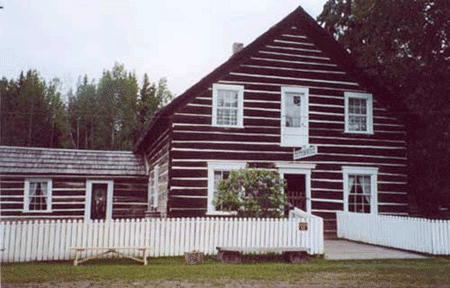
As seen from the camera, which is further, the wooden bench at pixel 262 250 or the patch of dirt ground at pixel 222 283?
the wooden bench at pixel 262 250

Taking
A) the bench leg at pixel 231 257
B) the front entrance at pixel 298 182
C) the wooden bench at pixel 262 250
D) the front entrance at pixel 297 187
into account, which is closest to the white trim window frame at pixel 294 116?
the front entrance at pixel 298 182

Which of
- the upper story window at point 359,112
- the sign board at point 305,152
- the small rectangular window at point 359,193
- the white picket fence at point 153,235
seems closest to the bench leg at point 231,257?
the white picket fence at point 153,235

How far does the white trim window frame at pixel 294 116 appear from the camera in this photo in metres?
19.4

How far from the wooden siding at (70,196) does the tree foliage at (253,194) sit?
9.52m

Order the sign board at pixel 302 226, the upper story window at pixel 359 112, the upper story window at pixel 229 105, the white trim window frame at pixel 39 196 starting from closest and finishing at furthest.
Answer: the sign board at pixel 302 226 < the upper story window at pixel 229 105 < the upper story window at pixel 359 112 < the white trim window frame at pixel 39 196

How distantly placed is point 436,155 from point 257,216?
33.2 ft

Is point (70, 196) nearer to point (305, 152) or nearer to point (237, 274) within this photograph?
point (305, 152)

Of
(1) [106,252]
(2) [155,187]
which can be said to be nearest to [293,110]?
(2) [155,187]

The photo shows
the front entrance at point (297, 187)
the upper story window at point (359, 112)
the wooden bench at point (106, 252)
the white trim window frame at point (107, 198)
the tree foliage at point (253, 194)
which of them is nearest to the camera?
the wooden bench at point (106, 252)

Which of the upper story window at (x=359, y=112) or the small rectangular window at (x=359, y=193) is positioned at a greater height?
the upper story window at (x=359, y=112)

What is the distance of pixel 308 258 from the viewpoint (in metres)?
13.2

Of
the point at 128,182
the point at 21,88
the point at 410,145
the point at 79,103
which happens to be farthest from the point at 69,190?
the point at 79,103

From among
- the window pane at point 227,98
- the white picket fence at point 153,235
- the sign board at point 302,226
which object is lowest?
the white picket fence at point 153,235

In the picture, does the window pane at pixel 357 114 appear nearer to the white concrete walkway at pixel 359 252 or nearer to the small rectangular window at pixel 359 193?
the small rectangular window at pixel 359 193
